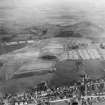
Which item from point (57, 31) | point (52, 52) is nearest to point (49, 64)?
point (52, 52)

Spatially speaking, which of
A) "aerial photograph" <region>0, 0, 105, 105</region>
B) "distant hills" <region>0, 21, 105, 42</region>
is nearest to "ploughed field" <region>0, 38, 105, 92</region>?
"aerial photograph" <region>0, 0, 105, 105</region>

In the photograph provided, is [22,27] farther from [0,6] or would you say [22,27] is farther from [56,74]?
[56,74]

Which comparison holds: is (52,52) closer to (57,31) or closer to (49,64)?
(49,64)

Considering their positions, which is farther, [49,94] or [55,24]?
[55,24]

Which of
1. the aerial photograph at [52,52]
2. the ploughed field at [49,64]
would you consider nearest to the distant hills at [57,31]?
the aerial photograph at [52,52]

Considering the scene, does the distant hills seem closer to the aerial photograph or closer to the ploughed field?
the aerial photograph

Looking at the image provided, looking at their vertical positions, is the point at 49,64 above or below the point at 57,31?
below

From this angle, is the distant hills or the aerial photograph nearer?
the aerial photograph

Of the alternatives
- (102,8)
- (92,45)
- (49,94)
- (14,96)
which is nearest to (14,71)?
(14,96)
